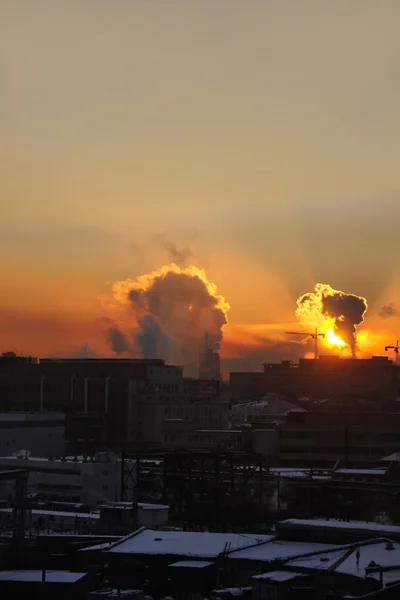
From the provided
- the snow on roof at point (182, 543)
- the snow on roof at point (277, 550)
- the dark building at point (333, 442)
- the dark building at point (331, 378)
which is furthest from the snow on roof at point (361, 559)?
the dark building at point (331, 378)

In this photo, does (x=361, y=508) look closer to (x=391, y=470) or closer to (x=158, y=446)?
(x=391, y=470)

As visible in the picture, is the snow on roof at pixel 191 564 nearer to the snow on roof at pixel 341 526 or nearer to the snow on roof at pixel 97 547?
the snow on roof at pixel 97 547

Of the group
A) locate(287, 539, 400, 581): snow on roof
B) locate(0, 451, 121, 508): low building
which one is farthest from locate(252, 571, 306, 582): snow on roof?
locate(0, 451, 121, 508): low building

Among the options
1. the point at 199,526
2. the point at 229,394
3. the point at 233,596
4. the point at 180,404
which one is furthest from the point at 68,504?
the point at 229,394

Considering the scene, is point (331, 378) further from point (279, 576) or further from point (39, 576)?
point (279, 576)

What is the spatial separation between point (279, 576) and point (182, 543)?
19.5ft

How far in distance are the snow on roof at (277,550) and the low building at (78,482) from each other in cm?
2174

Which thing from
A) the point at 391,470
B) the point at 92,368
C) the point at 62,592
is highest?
the point at 92,368

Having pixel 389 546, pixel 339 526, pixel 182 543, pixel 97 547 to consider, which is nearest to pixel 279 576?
pixel 389 546

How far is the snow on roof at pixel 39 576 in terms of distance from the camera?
30578 millimetres

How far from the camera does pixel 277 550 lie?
32562mm

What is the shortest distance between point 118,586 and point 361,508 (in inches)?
608

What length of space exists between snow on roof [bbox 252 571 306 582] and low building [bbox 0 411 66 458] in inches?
1758

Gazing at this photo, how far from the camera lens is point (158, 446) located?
75375 mm
